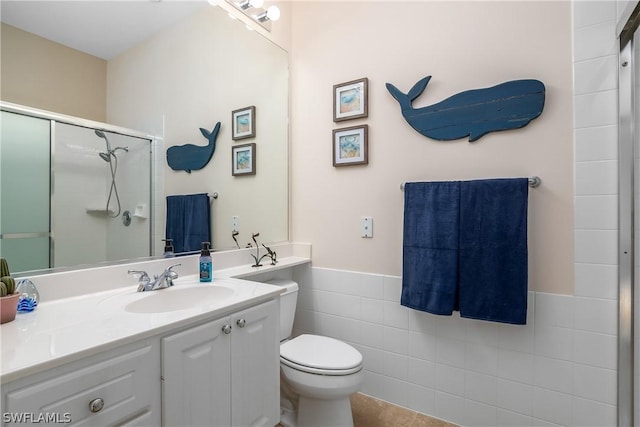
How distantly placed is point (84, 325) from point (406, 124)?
163cm

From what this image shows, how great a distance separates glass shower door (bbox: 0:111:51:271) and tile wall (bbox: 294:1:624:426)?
1543 millimetres

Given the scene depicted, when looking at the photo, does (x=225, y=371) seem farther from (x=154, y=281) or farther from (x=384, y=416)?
(x=384, y=416)

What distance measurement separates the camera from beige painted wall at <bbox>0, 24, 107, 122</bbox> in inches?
41.9

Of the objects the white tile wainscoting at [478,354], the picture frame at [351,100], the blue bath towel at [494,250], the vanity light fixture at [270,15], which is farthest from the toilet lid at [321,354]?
the vanity light fixture at [270,15]

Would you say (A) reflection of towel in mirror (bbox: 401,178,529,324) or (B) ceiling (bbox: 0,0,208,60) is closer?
(B) ceiling (bbox: 0,0,208,60)

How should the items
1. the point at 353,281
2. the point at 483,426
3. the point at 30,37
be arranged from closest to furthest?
the point at 30,37 → the point at 483,426 → the point at 353,281

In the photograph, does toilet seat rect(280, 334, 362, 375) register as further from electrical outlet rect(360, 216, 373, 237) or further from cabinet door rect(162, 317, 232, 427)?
electrical outlet rect(360, 216, 373, 237)

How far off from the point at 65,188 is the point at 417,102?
1.64m

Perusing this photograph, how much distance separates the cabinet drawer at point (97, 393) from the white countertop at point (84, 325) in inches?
2.0

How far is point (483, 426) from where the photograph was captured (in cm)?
157

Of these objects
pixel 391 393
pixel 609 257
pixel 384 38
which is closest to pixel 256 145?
pixel 384 38

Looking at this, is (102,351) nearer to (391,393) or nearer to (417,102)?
(391,393)

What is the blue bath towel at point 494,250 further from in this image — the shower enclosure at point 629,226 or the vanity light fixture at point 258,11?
the vanity light fixture at point 258,11

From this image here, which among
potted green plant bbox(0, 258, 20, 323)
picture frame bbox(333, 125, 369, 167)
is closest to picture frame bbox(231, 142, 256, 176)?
picture frame bbox(333, 125, 369, 167)
